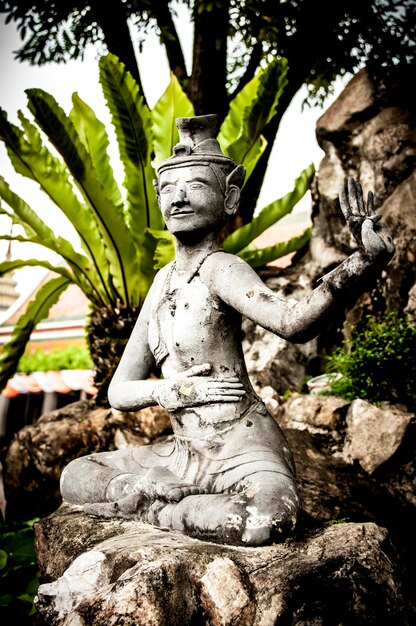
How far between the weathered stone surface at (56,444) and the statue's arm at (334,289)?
3.10 m

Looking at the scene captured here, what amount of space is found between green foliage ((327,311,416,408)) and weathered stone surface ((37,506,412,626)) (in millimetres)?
2782

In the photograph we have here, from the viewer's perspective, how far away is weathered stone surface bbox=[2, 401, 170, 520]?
5.58 meters

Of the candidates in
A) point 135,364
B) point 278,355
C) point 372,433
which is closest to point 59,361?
point 278,355

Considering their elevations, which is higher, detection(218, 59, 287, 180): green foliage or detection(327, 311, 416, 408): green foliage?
detection(218, 59, 287, 180): green foliage

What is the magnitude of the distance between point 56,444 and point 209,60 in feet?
14.4

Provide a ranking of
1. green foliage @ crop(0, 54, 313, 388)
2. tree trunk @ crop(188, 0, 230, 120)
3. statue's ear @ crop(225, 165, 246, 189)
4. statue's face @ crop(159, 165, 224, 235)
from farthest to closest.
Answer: tree trunk @ crop(188, 0, 230, 120) < green foliage @ crop(0, 54, 313, 388) < statue's ear @ crop(225, 165, 246, 189) < statue's face @ crop(159, 165, 224, 235)

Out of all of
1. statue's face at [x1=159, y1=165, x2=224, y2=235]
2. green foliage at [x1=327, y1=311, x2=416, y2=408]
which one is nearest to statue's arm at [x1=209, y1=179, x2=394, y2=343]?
statue's face at [x1=159, y1=165, x2=224, y2=235]

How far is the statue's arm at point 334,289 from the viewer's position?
2217 mm

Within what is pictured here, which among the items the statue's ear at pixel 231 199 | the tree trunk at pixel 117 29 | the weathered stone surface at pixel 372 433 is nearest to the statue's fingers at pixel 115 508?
the statue's ear at pixel 231 199

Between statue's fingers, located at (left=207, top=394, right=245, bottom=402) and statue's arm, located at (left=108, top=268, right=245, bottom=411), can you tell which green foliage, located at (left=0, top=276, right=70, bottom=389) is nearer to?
statue's arm, located at (left=108, top=268, right=245, bottom=411)

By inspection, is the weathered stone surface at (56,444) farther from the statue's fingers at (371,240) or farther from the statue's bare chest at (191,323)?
the statue's fingers at (371,240)

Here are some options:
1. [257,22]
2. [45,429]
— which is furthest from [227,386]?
[257,22]

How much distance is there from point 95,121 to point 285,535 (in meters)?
4.77

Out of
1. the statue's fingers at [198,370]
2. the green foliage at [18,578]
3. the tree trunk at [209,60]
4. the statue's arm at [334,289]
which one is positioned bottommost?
the green foliage at [18,578]
